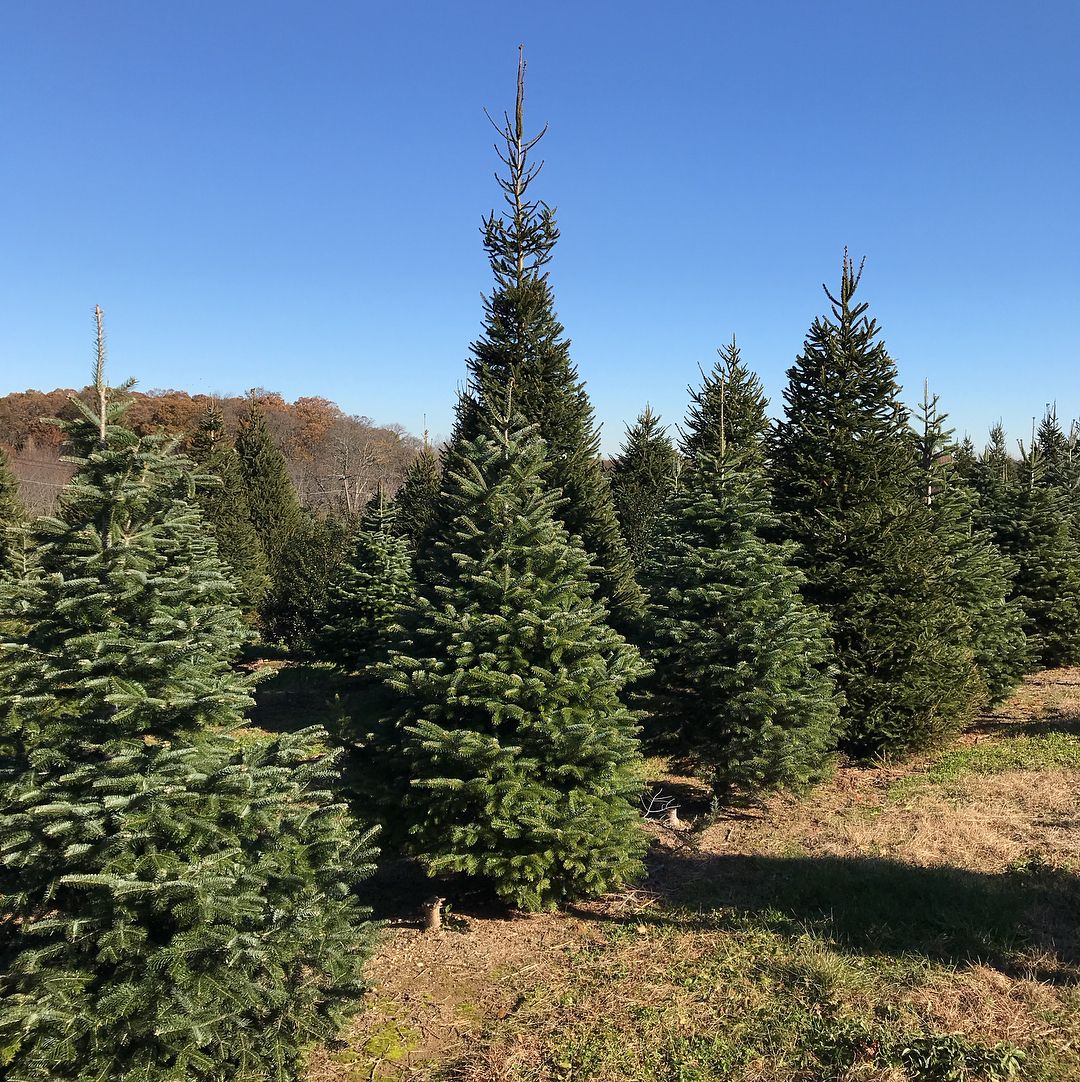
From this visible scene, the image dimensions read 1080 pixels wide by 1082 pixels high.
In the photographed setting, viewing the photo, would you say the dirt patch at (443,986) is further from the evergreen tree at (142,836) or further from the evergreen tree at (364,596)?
the evergreen tree at (364,596)

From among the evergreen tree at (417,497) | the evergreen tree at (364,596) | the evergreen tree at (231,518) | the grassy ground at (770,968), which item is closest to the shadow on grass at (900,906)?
the grassy ground at (770,968)

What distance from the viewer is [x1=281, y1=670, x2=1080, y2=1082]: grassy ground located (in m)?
4.55

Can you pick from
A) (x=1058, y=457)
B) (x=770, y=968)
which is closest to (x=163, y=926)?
(x=770, y=968)

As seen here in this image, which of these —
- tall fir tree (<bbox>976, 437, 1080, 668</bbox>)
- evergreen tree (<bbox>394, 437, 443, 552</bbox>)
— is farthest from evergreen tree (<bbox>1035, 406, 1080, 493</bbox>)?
evergreen tree (<bbox>394, 437, 443, 552</bbox>)

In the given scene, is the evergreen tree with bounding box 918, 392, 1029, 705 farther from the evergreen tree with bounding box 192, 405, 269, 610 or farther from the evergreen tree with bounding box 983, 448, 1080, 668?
the evergreen tree with bounding box 192, 405, 269, 610

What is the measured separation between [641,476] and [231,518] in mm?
11678

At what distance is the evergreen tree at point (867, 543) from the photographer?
10594 millimetres

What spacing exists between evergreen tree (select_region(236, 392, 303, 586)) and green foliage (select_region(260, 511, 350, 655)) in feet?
7.31

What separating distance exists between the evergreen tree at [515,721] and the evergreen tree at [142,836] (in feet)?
4.60

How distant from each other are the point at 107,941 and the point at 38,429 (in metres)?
56.0

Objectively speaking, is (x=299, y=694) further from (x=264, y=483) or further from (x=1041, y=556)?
(x=1041, y=556)

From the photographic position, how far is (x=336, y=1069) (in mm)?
4734

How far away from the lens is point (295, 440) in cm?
6241

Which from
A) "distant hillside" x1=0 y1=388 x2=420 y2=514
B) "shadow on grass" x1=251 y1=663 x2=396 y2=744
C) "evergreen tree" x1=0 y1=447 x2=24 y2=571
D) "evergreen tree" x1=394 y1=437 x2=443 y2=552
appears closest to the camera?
"shadow on grass" x1=251 y1=663 x2=396 y2=744
